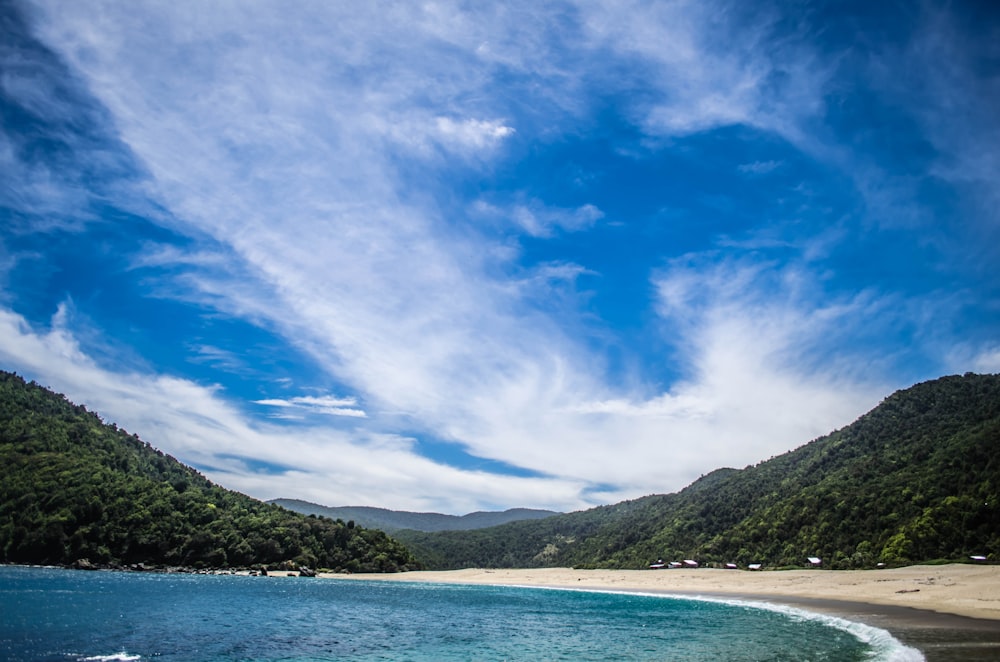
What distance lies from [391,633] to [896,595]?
40.2 metres

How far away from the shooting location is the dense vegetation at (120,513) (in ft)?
300

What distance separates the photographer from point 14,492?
9194 centimetres

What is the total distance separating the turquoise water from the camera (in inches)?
893

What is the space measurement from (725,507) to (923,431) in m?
49.9

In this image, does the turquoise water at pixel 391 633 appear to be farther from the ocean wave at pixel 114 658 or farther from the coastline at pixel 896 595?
the coastline at pixel 896 595

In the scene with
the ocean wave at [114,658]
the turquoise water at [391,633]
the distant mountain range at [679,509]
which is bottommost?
the turquoise water at [391,633]

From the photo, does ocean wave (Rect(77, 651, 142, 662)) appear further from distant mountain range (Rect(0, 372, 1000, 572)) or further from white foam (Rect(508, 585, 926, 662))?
distant mountain range (Rect(0, 372, 1000, 572))

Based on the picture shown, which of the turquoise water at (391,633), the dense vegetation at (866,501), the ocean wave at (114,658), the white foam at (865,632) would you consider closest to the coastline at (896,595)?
the white foam at (865,632)

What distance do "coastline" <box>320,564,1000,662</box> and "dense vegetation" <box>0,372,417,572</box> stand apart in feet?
209

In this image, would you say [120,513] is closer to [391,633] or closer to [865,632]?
[391,633]

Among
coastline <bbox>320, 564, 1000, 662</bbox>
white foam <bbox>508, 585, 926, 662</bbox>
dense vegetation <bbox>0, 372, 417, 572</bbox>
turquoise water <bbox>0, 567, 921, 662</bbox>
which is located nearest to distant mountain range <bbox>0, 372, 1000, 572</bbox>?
dense vegetation <bbox>0, 372, 417, 572</bbox>

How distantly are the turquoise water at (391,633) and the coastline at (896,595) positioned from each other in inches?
67.8

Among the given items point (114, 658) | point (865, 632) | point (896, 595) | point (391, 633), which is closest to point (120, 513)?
point (391, 633)

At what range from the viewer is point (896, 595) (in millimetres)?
42562
